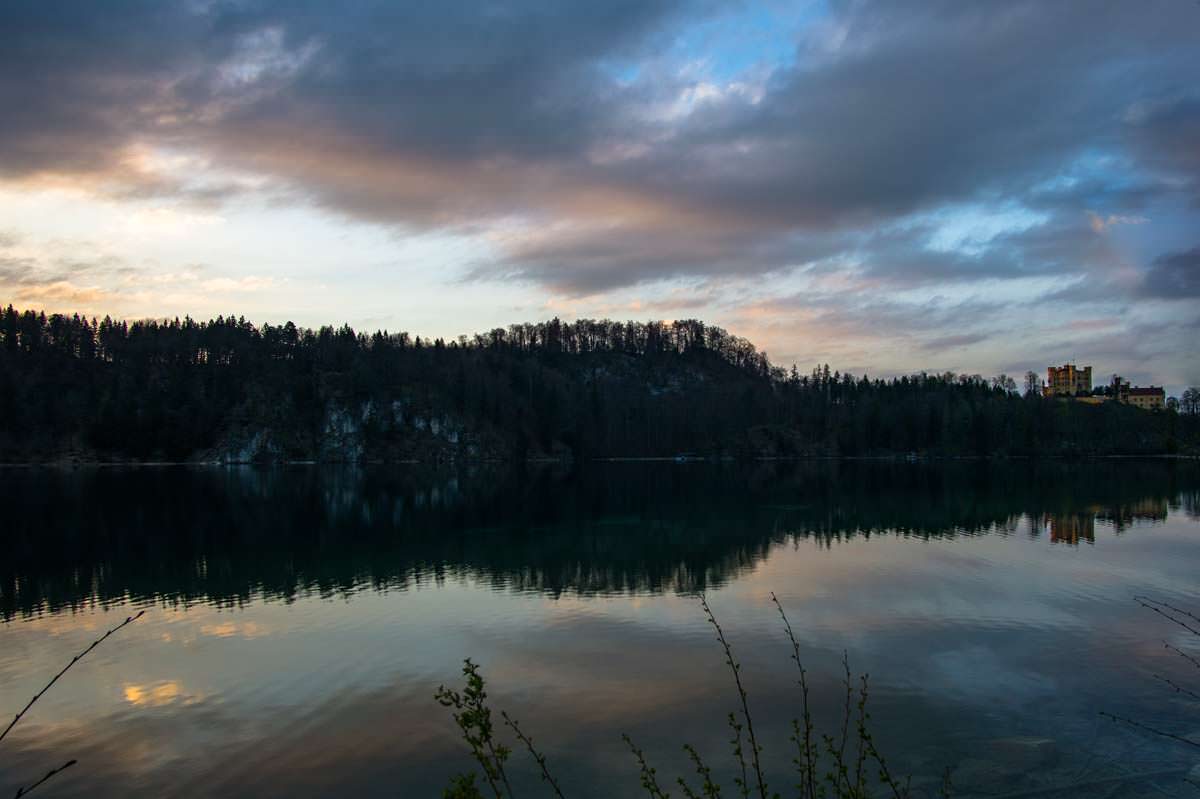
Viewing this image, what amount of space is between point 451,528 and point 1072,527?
38429mm

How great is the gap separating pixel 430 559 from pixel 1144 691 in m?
27.6

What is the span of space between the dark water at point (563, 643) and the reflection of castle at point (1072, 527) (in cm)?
35

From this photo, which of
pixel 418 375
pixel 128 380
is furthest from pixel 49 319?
pixel 418 375

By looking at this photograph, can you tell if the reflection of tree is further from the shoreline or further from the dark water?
the shoreline

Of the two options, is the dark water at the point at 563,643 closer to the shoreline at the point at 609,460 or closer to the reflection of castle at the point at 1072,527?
the reflection of castle at the point at 1072,527

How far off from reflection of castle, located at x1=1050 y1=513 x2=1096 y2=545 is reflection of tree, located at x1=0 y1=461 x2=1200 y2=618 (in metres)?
1.29

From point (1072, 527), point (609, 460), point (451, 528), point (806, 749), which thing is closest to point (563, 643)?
point (806, 749)

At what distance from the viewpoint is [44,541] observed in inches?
1598

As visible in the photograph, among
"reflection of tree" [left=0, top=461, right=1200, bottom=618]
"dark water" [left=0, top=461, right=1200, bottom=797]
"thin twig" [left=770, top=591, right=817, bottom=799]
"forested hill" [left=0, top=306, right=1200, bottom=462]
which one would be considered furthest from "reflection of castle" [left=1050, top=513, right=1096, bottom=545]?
"forested hill" [left=0, top=306, right=1200, bottom=462]

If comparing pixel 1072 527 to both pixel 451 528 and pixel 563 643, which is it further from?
pixel 563 643

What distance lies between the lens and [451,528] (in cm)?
4838

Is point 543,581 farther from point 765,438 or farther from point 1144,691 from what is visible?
point 765,438

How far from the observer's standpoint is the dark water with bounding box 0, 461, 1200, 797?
47.1ft

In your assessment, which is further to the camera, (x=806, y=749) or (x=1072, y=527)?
(x=1072, y=527)
